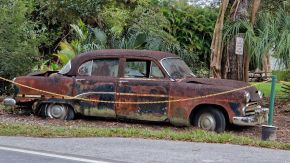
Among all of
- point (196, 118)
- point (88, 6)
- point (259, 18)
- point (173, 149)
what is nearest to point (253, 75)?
point (259, 18)

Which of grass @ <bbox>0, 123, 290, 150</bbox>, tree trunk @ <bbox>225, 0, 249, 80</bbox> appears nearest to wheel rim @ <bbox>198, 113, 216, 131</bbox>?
grass @ <bbox>0, 123, 290, 150</bbox>

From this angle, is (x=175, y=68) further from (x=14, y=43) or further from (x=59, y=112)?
(x=14, y=43)

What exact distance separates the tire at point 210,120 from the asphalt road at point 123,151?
5.93 feet

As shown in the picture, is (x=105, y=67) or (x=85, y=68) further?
(x=85, y=68)

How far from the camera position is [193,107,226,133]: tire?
33.9ft

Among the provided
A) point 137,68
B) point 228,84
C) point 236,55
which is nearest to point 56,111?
point 137,68

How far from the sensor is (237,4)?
1444cm

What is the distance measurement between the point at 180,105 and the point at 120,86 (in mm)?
1453

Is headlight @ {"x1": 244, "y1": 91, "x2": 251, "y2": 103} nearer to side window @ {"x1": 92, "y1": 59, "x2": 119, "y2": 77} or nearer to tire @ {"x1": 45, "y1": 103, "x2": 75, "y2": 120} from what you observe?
side window @ {"x1": 92, "y1": 59, "x2": 119, "y2": 77}

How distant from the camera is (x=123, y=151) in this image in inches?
310

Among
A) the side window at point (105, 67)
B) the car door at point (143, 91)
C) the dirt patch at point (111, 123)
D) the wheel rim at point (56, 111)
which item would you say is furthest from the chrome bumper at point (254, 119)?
the wheel rim at point (56, 111)

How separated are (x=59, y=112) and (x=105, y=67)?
1.57m

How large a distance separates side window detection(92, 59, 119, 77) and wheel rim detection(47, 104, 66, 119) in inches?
45.6

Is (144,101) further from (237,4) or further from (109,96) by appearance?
(237,4)
